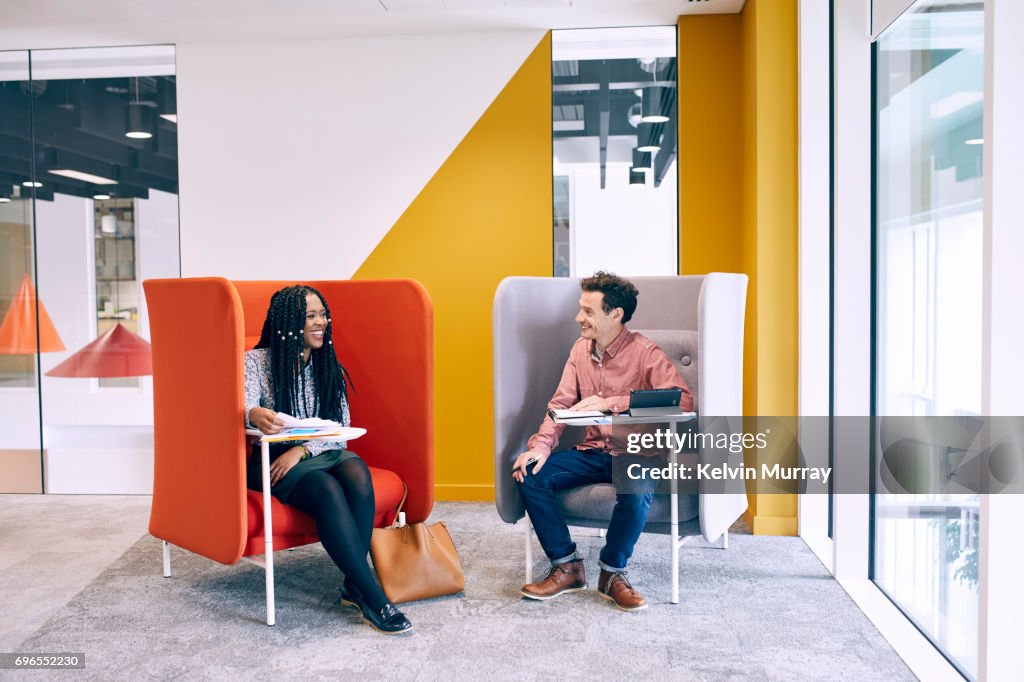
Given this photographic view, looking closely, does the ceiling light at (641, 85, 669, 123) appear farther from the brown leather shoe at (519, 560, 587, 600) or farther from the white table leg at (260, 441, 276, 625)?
the white table leg at (260, 441, 276, 625)

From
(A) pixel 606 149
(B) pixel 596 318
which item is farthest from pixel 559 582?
(A) pixel 606 149

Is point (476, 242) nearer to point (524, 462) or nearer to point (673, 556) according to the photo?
point (524, 462)

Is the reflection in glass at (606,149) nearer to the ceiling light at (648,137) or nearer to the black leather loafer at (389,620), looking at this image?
the ceiling light at (648,137)

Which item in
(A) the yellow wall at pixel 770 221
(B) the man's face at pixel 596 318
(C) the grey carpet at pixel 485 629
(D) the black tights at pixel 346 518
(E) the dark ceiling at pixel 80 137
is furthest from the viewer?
(E) the dark ceiling at pixel 80 137

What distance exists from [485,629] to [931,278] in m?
1.83

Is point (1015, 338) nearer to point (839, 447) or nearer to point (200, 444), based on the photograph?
point (839, 447)

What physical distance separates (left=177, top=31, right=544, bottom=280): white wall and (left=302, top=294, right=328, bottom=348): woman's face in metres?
1.63

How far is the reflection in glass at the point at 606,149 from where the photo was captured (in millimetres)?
4629

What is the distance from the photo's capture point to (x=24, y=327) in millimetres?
5004

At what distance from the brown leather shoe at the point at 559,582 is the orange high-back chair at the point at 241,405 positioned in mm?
555

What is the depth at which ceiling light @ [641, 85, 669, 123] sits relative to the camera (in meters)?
4.62

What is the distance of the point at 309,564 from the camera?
3.56 m

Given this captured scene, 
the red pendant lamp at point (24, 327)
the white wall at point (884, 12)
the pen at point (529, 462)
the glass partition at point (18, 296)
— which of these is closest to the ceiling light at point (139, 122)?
the glass partition at point (18, 296)

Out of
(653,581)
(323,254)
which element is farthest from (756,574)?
(323,254)
